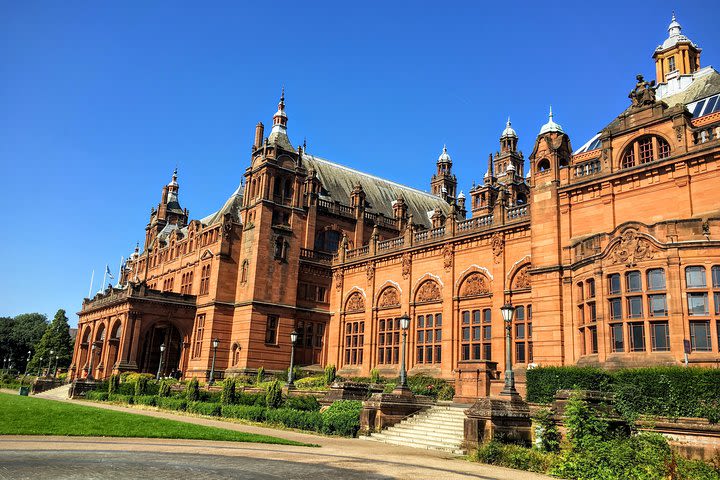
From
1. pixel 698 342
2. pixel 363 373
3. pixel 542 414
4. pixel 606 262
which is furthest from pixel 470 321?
pixel 542 414

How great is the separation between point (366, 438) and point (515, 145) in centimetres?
4443

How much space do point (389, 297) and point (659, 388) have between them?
26.3m

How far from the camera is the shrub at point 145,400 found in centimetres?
3548

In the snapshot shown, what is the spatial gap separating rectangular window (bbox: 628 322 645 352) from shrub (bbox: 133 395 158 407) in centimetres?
2768

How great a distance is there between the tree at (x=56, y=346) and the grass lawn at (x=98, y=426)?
243 ft

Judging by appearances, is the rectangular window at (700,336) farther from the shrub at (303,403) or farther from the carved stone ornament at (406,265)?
the carved stone ornament at (406,265)

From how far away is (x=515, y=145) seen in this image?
199 feet

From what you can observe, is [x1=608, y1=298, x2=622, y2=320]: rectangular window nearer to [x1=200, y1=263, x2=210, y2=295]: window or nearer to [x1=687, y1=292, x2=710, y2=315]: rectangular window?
[x1=687, y1=292, x2=710, y2=315]: rectangular window

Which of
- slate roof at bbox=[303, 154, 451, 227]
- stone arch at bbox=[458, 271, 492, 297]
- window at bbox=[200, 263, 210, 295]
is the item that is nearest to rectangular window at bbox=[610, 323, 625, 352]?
stone arch at bbox=[458, 271, 492, 297]

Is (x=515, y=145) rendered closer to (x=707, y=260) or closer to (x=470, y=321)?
(x=470, y=321)

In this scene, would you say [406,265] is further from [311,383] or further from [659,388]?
[659,388]

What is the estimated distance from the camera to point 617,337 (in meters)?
24.3

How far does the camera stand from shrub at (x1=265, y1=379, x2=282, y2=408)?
30.0 m

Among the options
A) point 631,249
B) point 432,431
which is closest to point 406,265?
point 432,431
